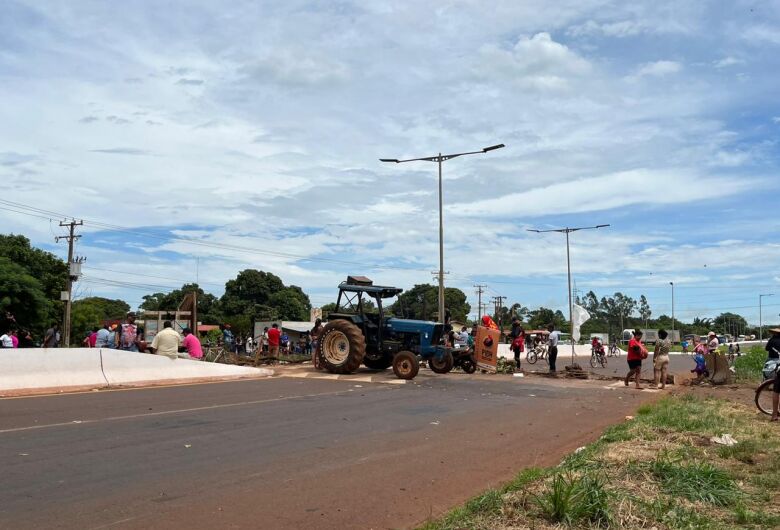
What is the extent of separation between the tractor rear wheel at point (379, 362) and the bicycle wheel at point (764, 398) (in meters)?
11.4

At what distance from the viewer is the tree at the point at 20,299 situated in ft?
127

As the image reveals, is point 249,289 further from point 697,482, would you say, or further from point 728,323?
point 728,323

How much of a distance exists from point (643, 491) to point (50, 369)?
1352 centimetres

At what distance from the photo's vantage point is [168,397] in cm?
1386

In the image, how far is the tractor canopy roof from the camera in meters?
21.0

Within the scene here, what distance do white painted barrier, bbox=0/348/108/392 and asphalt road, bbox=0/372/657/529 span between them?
121cm

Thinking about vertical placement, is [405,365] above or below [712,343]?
below

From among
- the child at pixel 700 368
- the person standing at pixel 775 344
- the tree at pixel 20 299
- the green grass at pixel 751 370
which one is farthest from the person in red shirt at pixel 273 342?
the tree at pixel 20 299

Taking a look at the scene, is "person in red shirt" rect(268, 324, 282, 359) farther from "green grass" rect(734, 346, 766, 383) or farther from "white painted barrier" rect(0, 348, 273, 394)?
"green grass" rect(734, 346, 766, 383)

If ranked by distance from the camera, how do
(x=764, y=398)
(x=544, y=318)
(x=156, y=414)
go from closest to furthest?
(x=156, y=414)
(x=764, y=398)
(x=544, y=318)

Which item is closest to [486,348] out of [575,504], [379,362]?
[379,362]

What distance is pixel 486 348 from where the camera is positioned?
22094mm

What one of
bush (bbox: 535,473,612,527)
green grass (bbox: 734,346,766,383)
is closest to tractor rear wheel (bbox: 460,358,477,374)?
green grass (bbox: 734,346,766,383)

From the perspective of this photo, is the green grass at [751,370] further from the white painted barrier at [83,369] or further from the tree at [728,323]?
the tree at [728,323]
